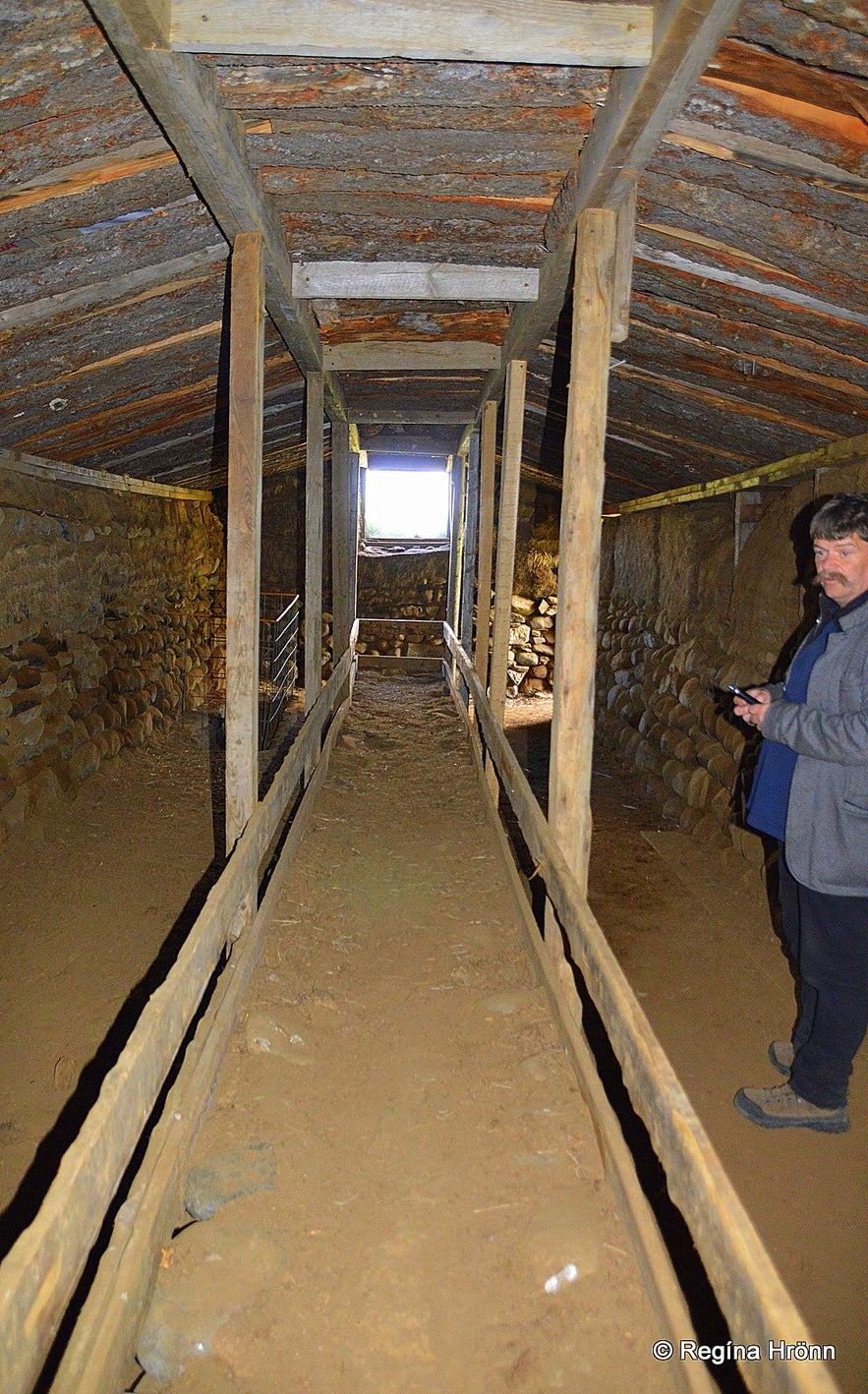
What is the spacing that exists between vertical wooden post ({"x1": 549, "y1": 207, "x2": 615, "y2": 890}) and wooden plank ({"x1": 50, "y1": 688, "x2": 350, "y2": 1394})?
1416 mm

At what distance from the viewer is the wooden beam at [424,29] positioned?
2410mm

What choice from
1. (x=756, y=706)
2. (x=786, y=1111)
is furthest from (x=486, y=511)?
(x=786, y=1111)

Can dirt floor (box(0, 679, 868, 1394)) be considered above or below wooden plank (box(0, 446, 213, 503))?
below

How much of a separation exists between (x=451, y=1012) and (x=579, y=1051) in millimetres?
668

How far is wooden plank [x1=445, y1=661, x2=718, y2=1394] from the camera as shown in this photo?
160 cm

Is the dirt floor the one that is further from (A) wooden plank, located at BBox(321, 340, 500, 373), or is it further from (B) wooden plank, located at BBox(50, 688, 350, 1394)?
(A) wooden plank, located at BBox(321, 340, 500, 373)

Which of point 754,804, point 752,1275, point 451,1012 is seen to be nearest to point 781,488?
point 754,804

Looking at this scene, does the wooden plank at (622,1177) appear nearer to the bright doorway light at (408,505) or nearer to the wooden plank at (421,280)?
the wooden plank at (421,280)

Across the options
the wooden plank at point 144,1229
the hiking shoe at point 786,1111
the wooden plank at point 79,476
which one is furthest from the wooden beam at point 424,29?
the wooden plank at point 79,476

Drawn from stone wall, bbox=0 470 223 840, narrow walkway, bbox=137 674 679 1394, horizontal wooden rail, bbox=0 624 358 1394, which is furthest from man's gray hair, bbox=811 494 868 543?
stone wall, bbox=0 470 223 840

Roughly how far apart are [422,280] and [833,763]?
3.41 metres

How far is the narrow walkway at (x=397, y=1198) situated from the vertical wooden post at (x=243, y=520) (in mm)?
709

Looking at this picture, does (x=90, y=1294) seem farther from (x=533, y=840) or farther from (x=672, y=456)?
(x=672, y=456)

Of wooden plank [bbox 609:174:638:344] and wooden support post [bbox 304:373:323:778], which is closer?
wooden plank [bbox 609:174:638:344]
